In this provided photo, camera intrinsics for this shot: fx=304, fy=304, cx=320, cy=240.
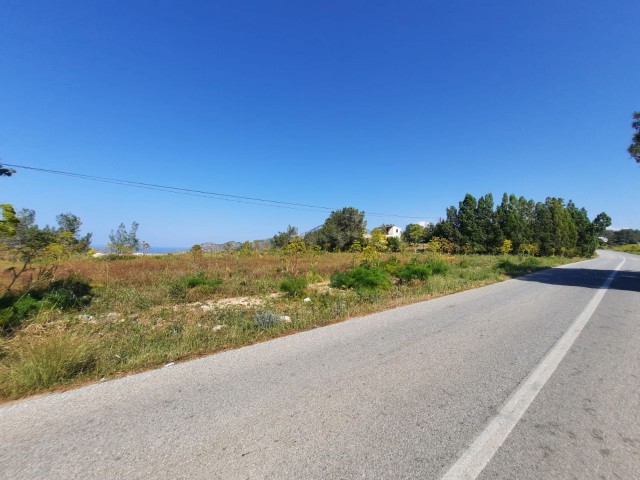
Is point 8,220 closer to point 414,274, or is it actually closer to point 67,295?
point 67,295

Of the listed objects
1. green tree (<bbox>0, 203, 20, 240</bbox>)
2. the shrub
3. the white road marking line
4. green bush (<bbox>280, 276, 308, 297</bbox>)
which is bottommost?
the white road marking line

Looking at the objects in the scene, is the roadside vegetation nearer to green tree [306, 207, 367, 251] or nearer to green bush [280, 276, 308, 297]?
green bush [280, 276, 308, 297]

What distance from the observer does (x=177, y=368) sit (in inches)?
160

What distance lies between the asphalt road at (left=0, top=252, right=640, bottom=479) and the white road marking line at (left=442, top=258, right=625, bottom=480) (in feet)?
0.06

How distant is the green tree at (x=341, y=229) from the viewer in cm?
5531

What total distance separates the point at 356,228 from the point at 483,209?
2318cm

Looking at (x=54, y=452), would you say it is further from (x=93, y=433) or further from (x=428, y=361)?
(x=428, y=361)

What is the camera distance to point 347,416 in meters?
2.85

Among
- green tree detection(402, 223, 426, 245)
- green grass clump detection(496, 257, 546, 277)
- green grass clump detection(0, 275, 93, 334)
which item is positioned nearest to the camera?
green grass clump detection(0, 275, 93, 334)

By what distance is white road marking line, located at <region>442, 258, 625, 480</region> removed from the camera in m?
2.18

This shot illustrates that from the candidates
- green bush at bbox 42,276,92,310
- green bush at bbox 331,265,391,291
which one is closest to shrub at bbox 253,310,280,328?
green bush at bbox 331,265,391,291

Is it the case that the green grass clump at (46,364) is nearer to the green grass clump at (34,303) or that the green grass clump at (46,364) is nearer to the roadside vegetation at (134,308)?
the roadside vegetation at (134,308)

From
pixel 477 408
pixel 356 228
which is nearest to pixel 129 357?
pixel 477 408

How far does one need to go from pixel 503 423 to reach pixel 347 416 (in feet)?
4.63
